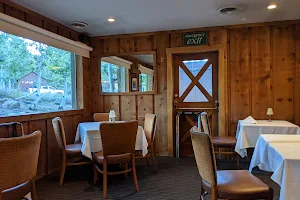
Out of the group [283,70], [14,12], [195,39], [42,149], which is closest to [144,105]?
[195,39]

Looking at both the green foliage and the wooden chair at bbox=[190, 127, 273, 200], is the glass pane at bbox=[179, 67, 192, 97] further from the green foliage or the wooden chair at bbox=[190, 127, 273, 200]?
the wooden chair at bbox=[190, 127, 273, 200]

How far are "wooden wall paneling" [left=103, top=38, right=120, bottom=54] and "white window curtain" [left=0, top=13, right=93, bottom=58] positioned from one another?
1.45 ft

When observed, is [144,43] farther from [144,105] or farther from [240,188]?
[240,188]

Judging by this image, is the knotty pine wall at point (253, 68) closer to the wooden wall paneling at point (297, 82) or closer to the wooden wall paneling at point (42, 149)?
the wooden wall paneling at point (297, 82)

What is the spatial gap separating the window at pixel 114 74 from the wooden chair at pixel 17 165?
326 cm

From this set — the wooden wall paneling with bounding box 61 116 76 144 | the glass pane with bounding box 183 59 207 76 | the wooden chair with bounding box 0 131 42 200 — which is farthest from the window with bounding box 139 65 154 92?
the wooden chair with bounding box 0 131 42 200

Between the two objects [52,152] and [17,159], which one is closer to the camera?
[17,159]

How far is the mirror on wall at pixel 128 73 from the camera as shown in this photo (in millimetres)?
4961

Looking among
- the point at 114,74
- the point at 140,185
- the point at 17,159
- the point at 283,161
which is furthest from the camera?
the point at 114,74

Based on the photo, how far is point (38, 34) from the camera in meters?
3.68

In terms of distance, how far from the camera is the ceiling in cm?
339

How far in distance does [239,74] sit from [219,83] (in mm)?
388

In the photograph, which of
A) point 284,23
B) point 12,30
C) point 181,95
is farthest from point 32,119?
point 284,23

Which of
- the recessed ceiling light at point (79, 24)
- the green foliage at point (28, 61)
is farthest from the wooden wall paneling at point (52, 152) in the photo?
the recessed ceiling light at point (79, 24)
